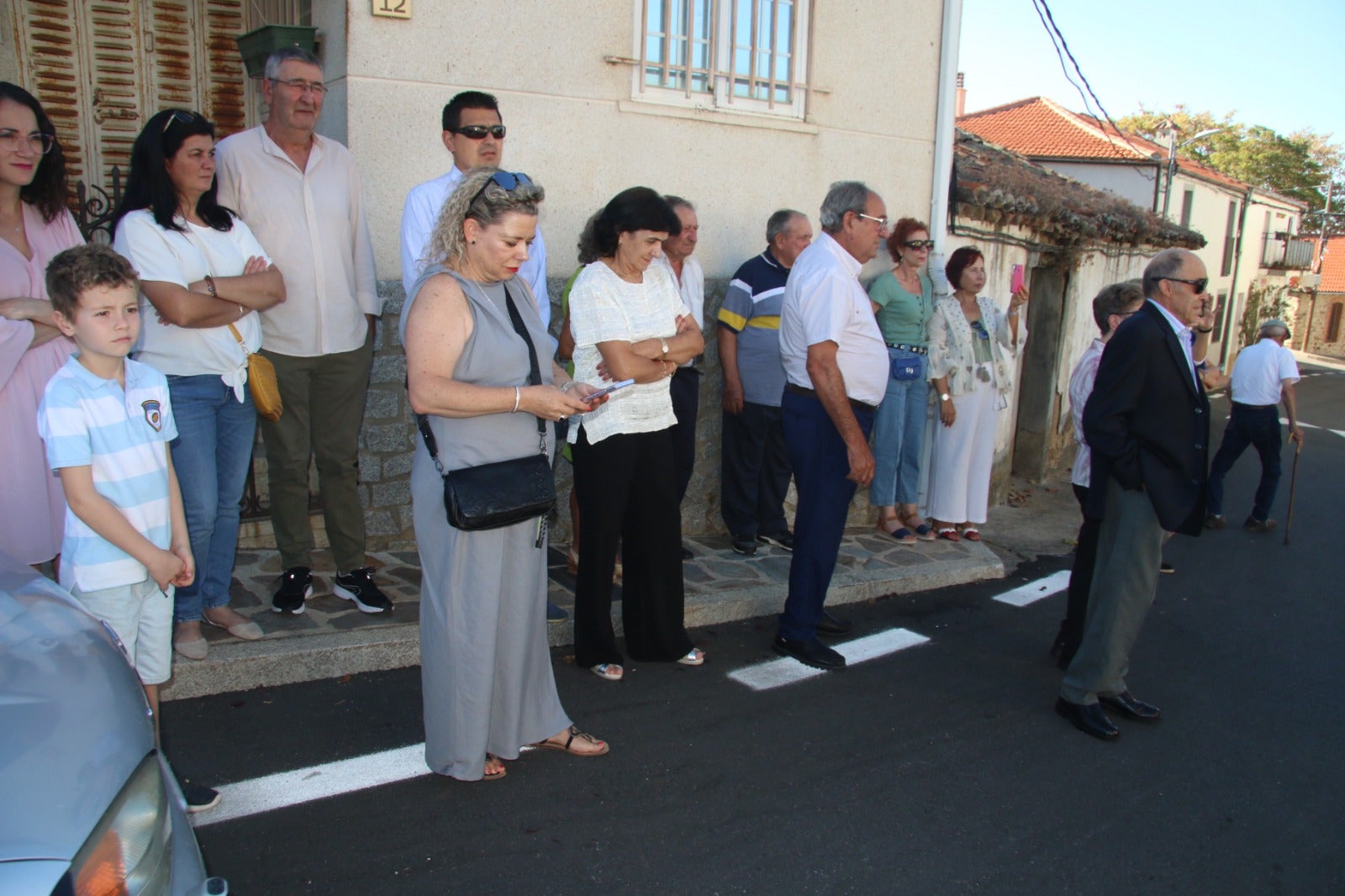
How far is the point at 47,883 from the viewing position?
62.1 inches

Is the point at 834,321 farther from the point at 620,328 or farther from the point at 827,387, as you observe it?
the point at 620,328

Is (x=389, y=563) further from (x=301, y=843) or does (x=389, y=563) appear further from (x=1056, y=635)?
(x=1056, y=635)

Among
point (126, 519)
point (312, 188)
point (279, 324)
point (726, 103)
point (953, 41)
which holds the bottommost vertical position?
point (126, 519)

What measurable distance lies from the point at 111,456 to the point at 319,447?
170cm

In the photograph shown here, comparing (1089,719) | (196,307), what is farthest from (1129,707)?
(196,307)

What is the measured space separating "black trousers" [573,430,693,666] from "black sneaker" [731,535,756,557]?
1790 millimetres

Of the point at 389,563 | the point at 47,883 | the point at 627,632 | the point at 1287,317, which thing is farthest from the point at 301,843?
the point at 1287,317

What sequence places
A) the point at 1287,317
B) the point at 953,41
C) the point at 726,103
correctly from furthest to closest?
the point at 1287,317 → the point at 953,41 → the point at 726,103

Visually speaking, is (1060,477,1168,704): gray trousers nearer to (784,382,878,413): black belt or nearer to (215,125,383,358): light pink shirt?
(784,382,878,413): black belt

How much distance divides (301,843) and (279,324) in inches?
88.4

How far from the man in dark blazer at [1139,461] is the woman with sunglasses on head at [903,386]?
8.58 ft

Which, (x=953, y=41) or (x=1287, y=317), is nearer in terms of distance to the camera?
(x=953, y=41)

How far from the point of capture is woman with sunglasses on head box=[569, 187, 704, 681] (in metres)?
4.04

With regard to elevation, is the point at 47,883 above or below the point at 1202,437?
below
